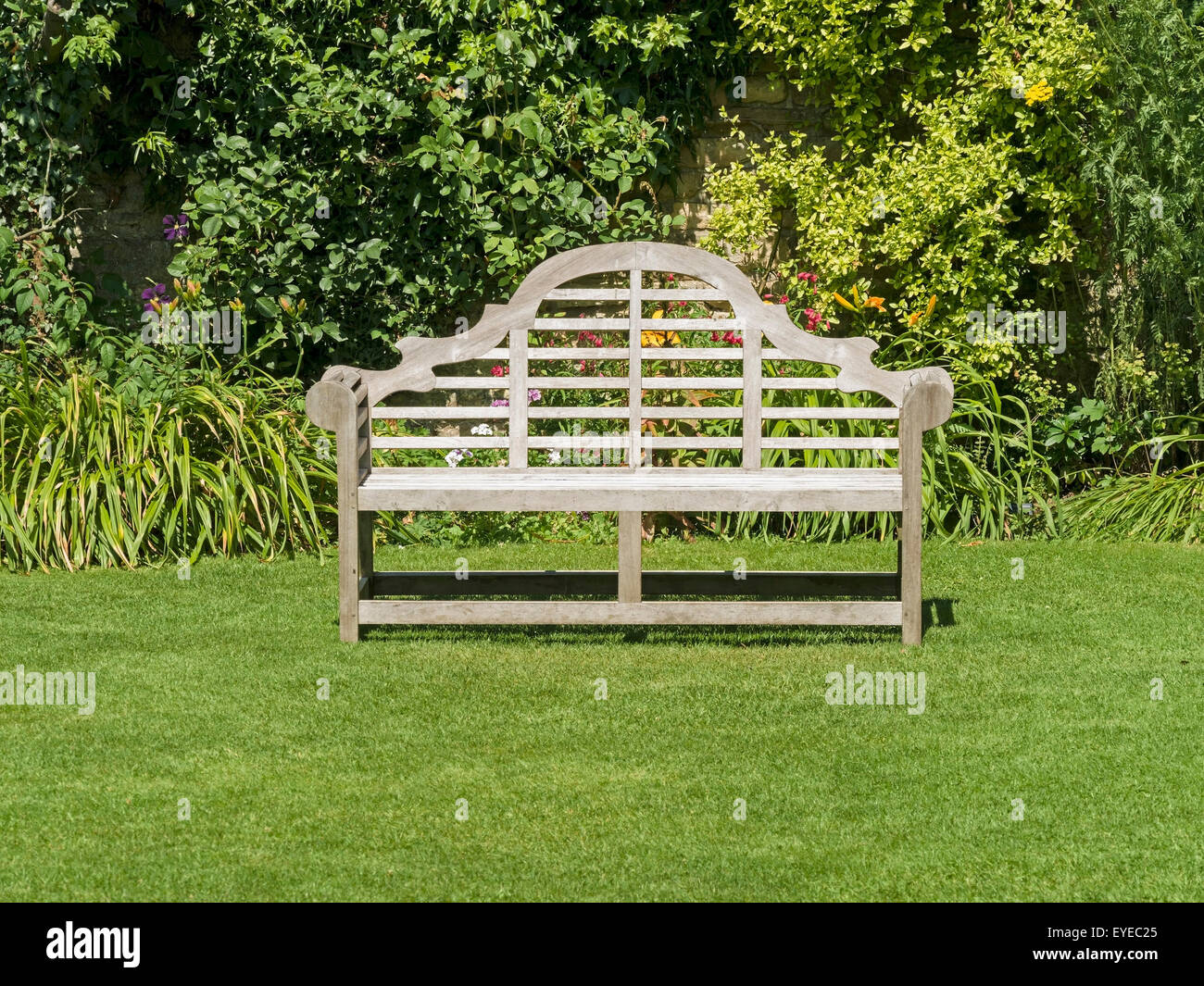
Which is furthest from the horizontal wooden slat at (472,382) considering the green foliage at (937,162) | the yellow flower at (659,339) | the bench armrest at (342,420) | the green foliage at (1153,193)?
the green foliage at (1153,193)

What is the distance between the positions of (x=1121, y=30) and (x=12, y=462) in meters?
5.55

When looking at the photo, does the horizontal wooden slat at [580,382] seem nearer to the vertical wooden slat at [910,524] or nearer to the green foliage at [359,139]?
the vertical wooden slat at [910,524]

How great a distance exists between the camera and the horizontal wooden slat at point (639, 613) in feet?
17.1

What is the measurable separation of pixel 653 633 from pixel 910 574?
3.18 feet

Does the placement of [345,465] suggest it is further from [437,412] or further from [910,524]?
[910,524]

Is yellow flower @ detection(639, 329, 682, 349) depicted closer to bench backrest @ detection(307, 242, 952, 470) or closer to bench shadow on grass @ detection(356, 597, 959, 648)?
bench backrest @ detection(307, 242, 952, 470)

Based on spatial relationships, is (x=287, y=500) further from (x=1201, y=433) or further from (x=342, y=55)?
(x=1201, y=433)

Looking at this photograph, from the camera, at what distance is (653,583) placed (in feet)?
18.7

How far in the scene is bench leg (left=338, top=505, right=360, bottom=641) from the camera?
17.3 feet

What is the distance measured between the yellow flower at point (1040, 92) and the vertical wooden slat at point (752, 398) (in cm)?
270

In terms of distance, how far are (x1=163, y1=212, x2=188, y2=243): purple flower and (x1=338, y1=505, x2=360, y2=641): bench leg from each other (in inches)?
119

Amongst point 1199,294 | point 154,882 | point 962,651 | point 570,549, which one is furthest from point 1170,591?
point 154,882

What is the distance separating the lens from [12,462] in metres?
6.84

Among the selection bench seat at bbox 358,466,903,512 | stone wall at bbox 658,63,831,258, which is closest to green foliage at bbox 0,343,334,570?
bench seat at bbox 358,466,903,512
